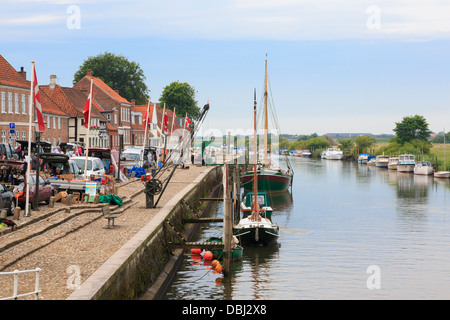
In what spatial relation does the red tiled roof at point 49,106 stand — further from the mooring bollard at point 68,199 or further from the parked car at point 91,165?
the mooring bollard at point 68,199

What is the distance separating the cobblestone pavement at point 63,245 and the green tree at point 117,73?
300ft

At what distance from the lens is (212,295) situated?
68.3 feet

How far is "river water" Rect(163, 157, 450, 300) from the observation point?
22.2 meters

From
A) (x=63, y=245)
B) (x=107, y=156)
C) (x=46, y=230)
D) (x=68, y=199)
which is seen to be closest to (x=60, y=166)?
(x=68, y=199)

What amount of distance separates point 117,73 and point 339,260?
97.2 m

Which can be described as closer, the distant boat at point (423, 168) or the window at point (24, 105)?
the window at point (24, 105)

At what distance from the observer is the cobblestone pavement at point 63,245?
14891 mm

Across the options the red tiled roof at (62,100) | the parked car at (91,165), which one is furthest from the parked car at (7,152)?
the red tiled roof at (62,100)

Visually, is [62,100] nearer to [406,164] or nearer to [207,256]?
[207,256]

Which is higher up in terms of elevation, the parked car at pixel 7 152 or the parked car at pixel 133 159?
the parked car at pixel 7 152

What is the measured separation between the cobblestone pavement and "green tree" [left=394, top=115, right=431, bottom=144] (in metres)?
132

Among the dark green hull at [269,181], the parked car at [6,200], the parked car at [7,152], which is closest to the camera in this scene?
the parked car at [6,200]

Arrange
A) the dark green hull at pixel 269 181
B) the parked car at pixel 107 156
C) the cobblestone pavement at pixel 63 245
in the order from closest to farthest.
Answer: the cobblestone pavement at pixel 63 245 → the parked car at pixel 107 156 → the dark green hull at pixel 269 181
